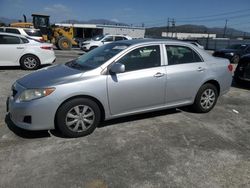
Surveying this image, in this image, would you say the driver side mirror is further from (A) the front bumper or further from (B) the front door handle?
(A) the front bumper

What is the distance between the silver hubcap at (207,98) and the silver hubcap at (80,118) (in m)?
2.50

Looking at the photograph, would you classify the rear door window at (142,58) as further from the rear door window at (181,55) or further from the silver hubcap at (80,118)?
the silver hubcap at (80,118)

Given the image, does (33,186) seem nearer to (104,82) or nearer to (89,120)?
(89,120)

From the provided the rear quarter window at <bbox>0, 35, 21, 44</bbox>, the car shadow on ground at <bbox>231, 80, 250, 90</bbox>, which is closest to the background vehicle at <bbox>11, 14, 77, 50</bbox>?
the rear quarter window at <bbox>0, 35, 21, 44</bbox>

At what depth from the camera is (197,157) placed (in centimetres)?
377

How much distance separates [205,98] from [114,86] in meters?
2.26

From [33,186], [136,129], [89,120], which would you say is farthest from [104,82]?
[33,186]

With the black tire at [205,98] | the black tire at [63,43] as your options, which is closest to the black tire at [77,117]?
the black tire at [205,98]

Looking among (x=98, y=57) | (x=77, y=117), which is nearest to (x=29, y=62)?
(x=98, y=57)

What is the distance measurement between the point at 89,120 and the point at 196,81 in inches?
91.2

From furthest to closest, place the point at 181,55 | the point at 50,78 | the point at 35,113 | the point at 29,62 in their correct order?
the point at 29,62 → the point at 181,55 → the point at 50,78 → the point at 35,113

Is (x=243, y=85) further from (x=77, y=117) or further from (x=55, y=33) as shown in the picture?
(x=55, y=33)

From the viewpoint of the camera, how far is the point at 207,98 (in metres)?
5.61

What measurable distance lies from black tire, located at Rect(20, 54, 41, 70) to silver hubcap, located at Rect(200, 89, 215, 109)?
718 cm
